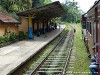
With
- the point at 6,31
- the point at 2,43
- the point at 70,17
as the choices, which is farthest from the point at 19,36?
the point at 70,17

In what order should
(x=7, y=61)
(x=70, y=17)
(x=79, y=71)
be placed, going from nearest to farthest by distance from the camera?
(x=79, y=71) → (x=7, y=61) → (x=70, y=17)

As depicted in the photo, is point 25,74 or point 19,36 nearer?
point 25,74

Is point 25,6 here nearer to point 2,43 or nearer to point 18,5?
point 18,5

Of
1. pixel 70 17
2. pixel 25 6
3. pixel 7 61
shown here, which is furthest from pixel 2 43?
pixel 70 17

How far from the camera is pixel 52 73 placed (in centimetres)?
1375

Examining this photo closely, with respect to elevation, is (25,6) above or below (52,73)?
above

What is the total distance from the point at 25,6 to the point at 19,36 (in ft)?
54.7

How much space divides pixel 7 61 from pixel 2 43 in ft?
27.6

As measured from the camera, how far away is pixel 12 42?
1099 inches

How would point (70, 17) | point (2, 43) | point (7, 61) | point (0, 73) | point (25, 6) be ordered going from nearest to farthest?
point (0, 73) → point (7, 61) → point (2, 43) → point (25, 6) → point (70, 17)

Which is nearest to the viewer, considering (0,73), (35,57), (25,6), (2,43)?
(0,73)

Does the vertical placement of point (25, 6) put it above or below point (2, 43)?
above

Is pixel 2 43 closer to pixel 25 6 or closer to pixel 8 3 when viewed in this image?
pixel 8 3

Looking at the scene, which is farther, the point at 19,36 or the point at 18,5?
the point at 18,5
